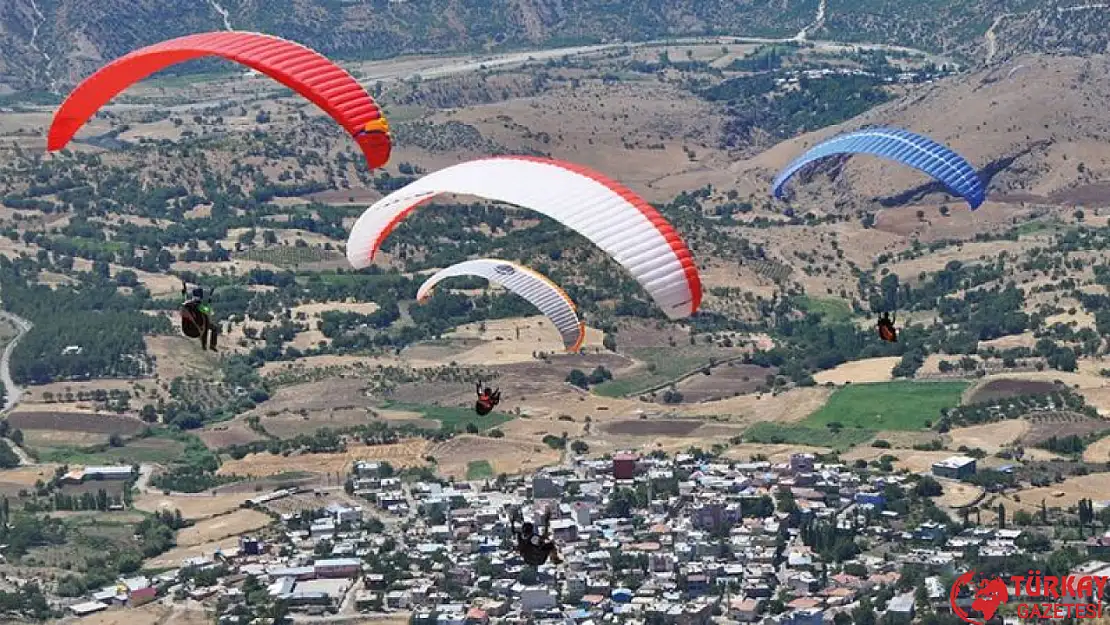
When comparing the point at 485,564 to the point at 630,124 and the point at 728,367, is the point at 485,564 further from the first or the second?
the point at 630,124

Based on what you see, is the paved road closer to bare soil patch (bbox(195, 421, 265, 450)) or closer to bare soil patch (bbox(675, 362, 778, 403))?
bare soil patch (bbox(195, 421, 265, 450))

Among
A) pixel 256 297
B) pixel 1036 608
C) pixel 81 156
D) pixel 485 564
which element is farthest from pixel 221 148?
pixel 1036 608

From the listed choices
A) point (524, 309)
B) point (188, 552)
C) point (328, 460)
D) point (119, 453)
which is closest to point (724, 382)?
point (524, 309)

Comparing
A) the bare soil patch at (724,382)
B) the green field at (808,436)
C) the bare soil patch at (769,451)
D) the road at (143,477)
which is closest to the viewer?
the road at (143,477)

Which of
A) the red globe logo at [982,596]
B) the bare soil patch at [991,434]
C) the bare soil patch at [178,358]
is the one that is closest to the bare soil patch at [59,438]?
the bare soil patch at [178,358]

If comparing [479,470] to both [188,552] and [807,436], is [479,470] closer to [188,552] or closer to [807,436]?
[807,436]

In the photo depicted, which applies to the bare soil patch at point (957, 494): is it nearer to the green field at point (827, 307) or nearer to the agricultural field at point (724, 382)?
the agricultural field at point (724, 382)
